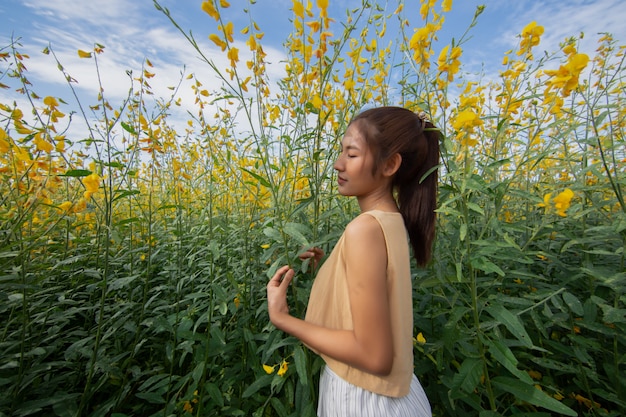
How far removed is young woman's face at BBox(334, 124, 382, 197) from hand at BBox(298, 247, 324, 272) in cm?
33

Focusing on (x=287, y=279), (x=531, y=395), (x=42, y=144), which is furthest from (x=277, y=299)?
(x=42, y=144)

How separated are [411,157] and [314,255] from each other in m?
0.52

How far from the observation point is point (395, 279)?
2.99ft

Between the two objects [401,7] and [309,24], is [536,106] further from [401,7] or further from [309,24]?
[309,24]

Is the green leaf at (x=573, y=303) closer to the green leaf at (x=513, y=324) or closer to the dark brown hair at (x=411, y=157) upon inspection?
the green leaf at (x=513, y=324)

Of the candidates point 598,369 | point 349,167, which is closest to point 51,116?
point 349,167

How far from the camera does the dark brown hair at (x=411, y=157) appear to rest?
102 centimetres

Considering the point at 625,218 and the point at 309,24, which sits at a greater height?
the point at 309,24

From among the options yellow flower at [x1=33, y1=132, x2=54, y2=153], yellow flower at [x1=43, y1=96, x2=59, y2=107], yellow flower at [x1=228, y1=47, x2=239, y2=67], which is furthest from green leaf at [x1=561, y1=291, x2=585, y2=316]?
yellow flower at [x1=43, y1=96, x2=59, y2=107]

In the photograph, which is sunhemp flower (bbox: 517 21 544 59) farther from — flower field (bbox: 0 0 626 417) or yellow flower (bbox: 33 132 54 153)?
yellow flower (bbox: 33 132 54 153)

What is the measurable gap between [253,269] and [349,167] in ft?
3.57

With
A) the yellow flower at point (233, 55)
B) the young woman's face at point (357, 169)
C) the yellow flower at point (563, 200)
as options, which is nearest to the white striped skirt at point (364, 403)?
the young woman's face at point (357, 169)

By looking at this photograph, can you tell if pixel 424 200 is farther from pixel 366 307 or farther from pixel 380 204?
pixel 366 307

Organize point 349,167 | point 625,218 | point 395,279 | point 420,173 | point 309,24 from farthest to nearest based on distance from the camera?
point 309,24, point 625,218, point 420,173, point 349,167, point 395,279
